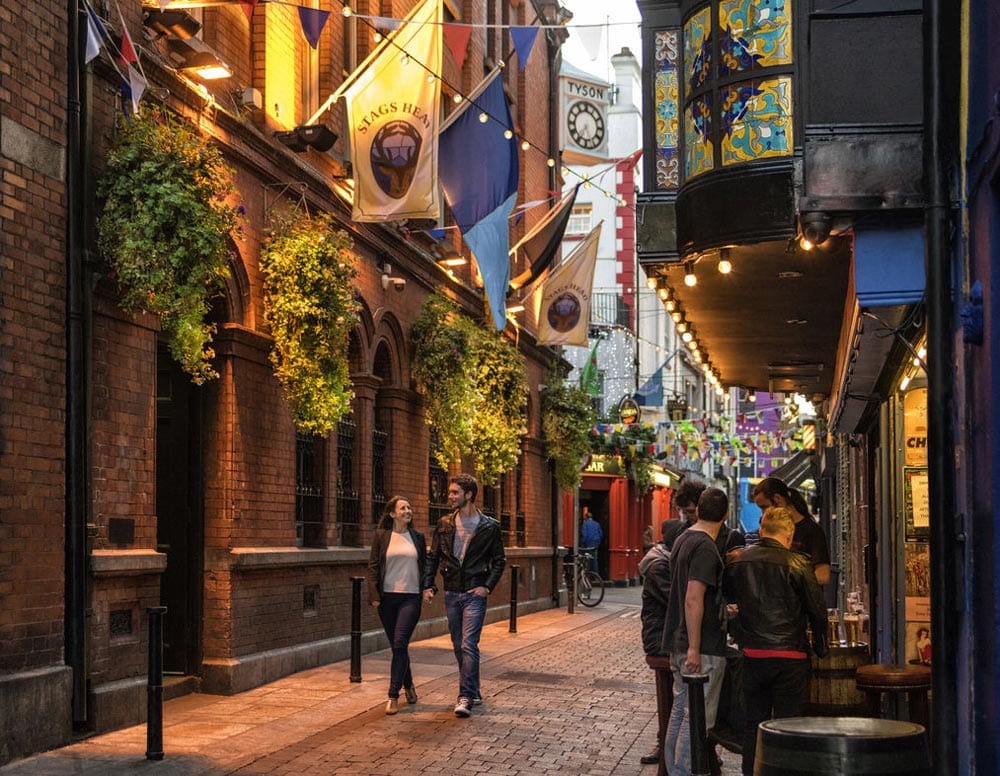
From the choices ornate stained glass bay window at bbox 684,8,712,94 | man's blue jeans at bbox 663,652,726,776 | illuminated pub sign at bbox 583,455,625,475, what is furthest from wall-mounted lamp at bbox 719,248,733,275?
illuminated pub sign at bbox 583,455,625,475

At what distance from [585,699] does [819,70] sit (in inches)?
266

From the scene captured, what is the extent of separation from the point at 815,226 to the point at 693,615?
2.35 metres

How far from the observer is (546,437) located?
27.7 meters

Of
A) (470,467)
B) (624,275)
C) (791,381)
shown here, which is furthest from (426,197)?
(624,275)

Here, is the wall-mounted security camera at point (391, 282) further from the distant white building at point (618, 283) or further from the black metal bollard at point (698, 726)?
the distant white building at point (618, 283)

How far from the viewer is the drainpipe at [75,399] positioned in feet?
34.1

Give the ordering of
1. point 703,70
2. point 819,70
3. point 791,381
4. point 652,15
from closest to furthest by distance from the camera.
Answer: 1. point 819,70
2. point 703,70
3. point 652,15
4. point 791,381

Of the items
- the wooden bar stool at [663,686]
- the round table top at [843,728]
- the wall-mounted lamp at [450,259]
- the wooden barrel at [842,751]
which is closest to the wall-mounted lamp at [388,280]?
the wall-mounted lamp at [450,259]

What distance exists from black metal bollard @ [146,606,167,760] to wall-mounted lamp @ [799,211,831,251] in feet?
15.5

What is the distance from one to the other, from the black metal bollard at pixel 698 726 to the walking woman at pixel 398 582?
5.27 meters

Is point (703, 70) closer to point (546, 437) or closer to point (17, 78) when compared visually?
point (17, 78)

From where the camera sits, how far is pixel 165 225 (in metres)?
10.8

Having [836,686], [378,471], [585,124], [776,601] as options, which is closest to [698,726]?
[776,601]

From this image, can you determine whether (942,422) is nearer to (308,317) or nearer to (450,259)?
(308,317)
